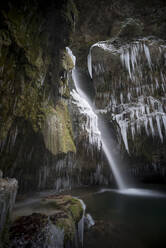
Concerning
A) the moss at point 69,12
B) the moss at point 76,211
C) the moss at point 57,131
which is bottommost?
the moss at point 76,211

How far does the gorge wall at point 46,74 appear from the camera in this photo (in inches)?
158

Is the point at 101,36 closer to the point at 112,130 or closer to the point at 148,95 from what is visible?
the point at 148,95

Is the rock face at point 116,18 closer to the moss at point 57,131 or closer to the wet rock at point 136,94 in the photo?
the wet rock at point 136,94

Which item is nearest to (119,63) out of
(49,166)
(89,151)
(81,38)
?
(81,38)

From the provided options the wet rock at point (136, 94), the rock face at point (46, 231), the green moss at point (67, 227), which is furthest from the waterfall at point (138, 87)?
the green moss at point (67, 227)

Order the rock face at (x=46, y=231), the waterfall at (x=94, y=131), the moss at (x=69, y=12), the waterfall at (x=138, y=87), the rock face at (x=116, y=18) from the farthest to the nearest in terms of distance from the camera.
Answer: the waterfall at (x=138, y=87)
the waterfall at (x=94, y=131)
the rock face at (x=116, y=18)
the moss at (x=69, y=12)
the rock face at (x=46, y=231)

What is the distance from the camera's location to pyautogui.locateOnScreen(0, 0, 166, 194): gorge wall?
4.02 m

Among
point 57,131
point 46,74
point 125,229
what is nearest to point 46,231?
point 125,229

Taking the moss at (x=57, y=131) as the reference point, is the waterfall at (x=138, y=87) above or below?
above

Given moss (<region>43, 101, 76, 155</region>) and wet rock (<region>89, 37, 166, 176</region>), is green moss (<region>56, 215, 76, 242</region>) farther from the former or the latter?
wet rock (<region>89, 37, 166, 176</region>)

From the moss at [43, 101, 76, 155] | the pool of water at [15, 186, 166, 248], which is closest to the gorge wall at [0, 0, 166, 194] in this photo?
the moss at [43, 101, 76, 155]

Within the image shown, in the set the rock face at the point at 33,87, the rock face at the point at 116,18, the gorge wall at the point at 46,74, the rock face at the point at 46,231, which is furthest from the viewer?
the rock face at the point at 116,18

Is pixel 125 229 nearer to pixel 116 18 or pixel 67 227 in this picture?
pixel 67 227

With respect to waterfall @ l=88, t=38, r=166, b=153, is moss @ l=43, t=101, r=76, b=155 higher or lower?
lower
